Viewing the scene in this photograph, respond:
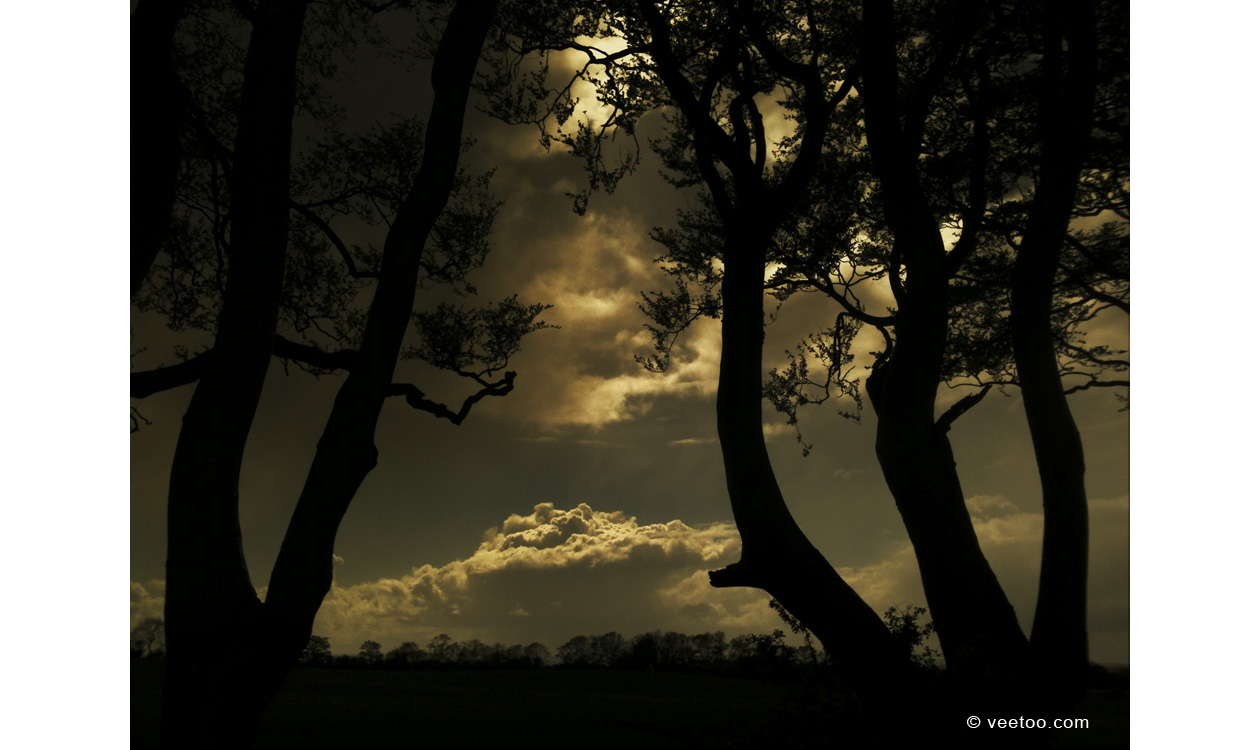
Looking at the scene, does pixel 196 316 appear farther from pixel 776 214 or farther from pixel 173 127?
pixel 776 214

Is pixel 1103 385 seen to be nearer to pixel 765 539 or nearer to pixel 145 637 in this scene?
pixel 765 539

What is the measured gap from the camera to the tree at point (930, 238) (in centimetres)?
611

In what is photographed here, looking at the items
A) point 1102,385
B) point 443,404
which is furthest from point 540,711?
point 1102,385

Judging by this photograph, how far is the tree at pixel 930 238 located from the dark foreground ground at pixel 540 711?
66 centimetres

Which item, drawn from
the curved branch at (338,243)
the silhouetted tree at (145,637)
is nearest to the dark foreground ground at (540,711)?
the silhouetted tree at (145,637)

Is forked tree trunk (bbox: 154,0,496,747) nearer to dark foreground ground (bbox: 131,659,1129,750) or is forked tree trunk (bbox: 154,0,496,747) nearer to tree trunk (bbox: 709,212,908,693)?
dark foreground ground (bbox: 131,659,1129,750)

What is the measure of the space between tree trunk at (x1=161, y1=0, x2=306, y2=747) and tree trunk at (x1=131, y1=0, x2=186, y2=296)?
4.84 feet

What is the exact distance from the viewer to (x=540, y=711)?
29.5ft

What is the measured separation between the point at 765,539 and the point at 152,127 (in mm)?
5960

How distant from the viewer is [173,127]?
6.56 metres

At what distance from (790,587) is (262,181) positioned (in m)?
4.84

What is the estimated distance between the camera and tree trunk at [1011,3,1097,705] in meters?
6.11

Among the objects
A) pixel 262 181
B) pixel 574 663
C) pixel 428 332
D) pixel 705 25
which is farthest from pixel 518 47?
pixel 574 663
